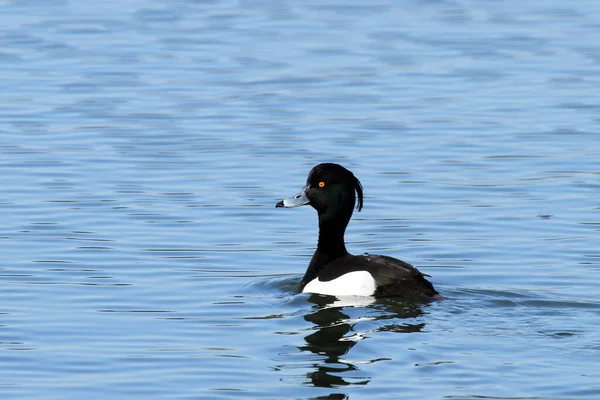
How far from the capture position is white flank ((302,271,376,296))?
11522 mm

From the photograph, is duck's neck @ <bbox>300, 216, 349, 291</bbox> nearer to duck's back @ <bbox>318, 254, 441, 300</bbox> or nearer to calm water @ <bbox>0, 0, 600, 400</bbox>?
calm water @ <bbox>0, 0, 600, 400</bbox>

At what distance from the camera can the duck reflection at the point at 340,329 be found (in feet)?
30.8

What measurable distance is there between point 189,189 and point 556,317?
6247 mm

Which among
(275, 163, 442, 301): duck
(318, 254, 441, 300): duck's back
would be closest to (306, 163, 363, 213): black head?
(275, 163, 442, 301): duck

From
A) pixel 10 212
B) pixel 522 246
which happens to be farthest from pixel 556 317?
pixel 10 212

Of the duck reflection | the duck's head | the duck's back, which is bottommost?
the duck reflection

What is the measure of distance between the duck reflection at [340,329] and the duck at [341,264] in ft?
0.39

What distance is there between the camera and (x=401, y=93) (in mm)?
21422

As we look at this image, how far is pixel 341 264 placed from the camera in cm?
1204

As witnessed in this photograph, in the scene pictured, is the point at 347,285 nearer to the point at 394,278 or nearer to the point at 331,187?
the point at 394,278

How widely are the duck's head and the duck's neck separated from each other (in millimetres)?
73

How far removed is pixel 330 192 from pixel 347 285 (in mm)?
1245

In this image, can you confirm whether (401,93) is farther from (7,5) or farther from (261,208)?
(7,5)

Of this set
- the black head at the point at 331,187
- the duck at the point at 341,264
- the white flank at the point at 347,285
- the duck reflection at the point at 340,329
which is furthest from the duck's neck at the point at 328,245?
the duck reflection at the point at 340,329
